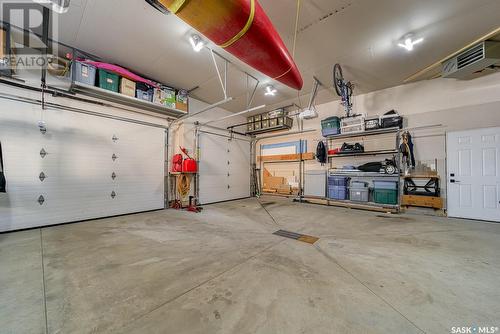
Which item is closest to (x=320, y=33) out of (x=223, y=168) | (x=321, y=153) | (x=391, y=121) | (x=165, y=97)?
(x=391, y=121)

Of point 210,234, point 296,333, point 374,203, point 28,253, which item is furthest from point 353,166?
point 28,253

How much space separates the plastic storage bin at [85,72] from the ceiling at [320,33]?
323 millimetres

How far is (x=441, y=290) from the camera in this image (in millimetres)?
1574

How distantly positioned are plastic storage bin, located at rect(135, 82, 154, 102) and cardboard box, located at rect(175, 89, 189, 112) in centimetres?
68

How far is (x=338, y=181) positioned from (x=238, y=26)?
522 centimetres

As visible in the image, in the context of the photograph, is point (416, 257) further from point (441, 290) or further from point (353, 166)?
point (353, 166)

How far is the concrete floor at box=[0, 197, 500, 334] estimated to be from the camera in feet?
4.04

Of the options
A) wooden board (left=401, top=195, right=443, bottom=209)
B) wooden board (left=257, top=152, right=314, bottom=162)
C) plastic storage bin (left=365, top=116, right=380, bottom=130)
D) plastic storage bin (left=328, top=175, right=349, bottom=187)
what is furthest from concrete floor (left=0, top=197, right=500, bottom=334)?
wooden board (left=257, top=152, right=314, bottom=162)

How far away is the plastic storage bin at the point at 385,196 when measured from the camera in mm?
4766

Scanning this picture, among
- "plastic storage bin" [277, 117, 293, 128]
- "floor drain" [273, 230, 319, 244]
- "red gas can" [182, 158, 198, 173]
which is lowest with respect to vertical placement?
"floor drain" [273, 230, 319, 244]

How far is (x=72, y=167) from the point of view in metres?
3.84

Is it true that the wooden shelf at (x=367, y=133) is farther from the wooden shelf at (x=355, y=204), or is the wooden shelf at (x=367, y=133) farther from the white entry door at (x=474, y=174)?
the wooden shelf at (x=355, y=204)

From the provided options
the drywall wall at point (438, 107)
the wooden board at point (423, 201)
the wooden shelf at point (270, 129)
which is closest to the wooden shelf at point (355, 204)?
the wooden board at point (423, 201)

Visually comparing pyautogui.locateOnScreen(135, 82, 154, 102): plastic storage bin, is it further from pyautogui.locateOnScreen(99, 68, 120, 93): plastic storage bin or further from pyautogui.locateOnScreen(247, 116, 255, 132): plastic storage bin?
pyautogui.locateOnScreen(247, 116, 255, 132): plastic storage bin
